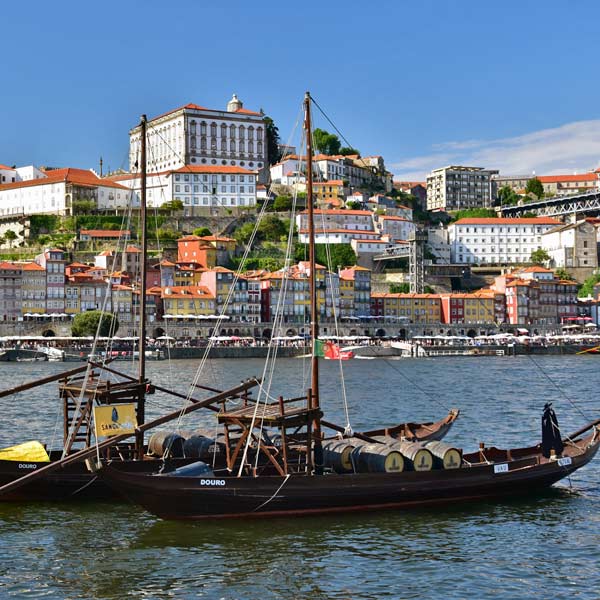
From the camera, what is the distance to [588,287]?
417 ft

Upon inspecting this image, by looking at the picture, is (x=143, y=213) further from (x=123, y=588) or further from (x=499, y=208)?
(x=499, y=208)

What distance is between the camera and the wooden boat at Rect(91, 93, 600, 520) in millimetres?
18844

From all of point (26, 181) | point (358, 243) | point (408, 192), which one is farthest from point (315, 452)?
point (408, 192)

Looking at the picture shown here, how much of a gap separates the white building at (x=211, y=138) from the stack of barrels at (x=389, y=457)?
121 meters

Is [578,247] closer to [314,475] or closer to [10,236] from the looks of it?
[10,236]

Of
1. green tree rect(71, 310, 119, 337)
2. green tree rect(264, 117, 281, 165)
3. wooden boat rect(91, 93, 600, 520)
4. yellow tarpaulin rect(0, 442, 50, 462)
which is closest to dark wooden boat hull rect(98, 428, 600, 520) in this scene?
wooden boat rect(91, 93, 600, 520)

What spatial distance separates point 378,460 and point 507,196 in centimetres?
15580

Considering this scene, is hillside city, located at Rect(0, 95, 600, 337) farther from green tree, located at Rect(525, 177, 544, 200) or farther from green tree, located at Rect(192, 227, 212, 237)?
green tree, located at Rect(525, 177, 544, 200)

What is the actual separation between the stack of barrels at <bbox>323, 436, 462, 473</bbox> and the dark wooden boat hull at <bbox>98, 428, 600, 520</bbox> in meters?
0.28

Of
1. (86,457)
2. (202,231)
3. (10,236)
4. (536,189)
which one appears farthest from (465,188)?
(86,457)

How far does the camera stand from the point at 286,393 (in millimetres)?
51688

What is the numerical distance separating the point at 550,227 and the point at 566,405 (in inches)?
3917

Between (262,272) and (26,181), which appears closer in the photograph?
(262,272)

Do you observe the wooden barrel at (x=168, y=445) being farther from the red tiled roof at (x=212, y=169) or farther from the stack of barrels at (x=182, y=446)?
the red tiled roof at (x=212, y=169)
